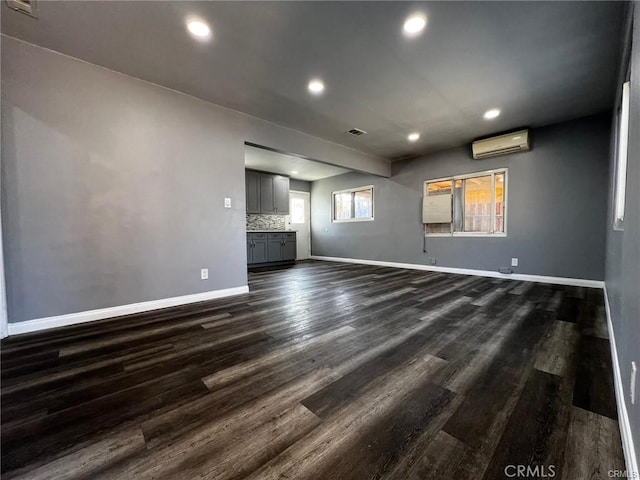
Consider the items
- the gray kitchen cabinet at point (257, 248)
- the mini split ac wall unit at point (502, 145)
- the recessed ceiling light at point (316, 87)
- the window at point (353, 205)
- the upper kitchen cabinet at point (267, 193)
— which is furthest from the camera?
the window at point (353, 205)

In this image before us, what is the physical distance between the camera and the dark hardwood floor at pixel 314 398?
37.6 inches

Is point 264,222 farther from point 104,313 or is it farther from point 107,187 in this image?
point 104,313

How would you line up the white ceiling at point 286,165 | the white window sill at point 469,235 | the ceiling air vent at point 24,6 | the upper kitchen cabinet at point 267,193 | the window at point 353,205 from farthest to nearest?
the window at point 353,205 < the upper kitchen cabinet at point 267,193 < the white ceiling at point 286,165 < the white window sill at point 469,235 < the ceiling air vent at point 24,6

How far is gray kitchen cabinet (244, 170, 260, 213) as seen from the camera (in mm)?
6309

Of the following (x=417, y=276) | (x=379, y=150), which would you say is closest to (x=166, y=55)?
(x=379, y=150)

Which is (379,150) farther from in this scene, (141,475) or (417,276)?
(141,475)

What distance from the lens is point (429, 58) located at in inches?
92.7

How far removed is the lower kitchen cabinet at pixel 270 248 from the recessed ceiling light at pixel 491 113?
4852mm

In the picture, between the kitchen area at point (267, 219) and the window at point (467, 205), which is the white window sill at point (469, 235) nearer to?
the window at point (467, 205)

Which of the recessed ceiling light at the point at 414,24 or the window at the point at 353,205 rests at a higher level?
the recessed ceiling light at the point at 414,24

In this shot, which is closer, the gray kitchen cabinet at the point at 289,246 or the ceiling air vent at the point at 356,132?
the ceiling air vent at the point at 356,132

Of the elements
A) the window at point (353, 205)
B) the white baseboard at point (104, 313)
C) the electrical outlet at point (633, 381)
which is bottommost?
the white baseboard at point (104, 313)

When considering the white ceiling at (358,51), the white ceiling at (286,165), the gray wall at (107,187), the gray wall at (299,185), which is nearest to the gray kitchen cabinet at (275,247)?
the white ceiling at (286,165)

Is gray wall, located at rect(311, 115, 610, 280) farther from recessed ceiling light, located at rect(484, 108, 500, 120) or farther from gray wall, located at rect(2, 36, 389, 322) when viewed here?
gray wall, located at rect(2, 36, 389, 322)
